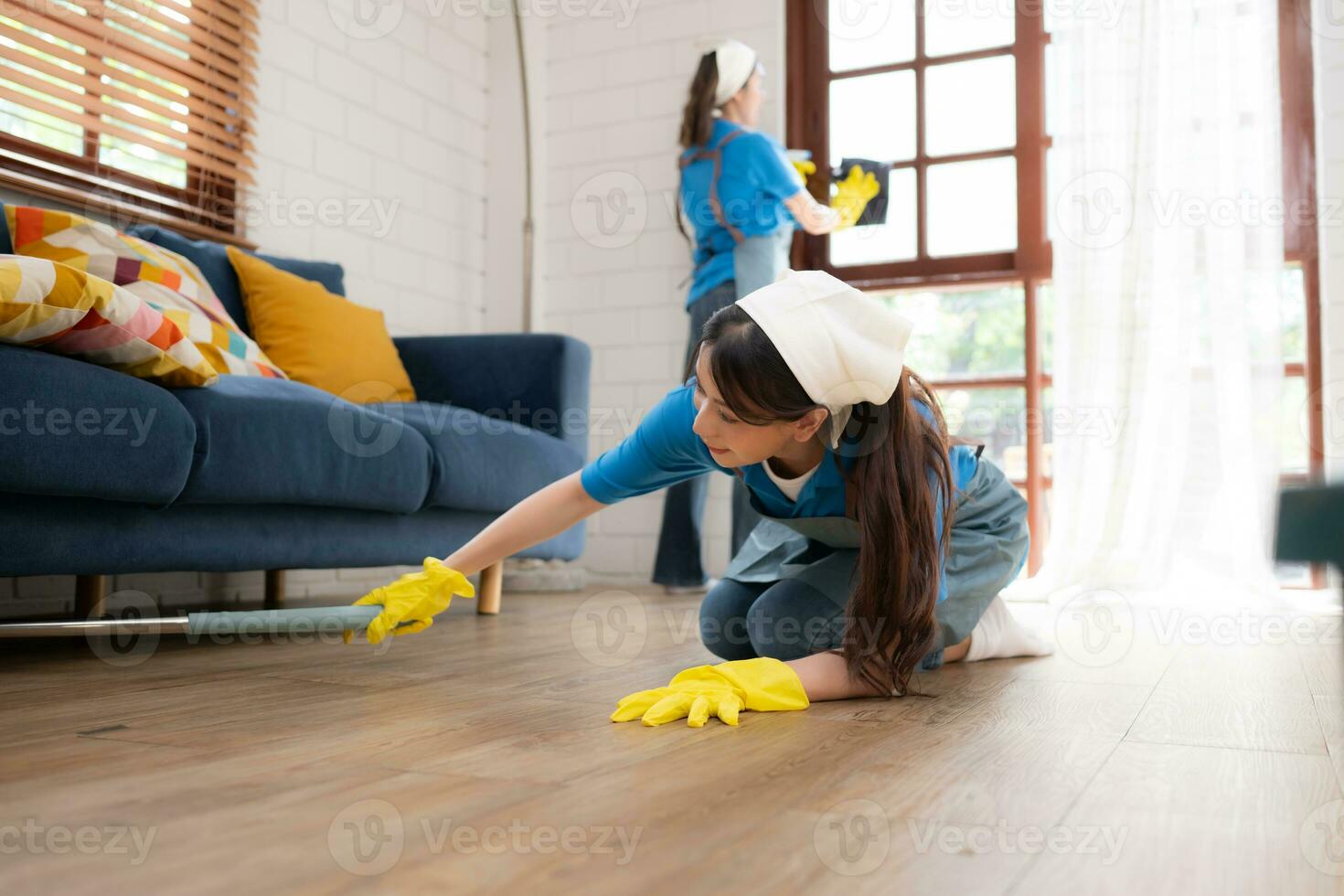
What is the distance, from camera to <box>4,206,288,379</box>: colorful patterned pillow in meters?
1.93

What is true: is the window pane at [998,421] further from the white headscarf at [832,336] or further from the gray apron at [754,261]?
the white headscarf at [832,336]

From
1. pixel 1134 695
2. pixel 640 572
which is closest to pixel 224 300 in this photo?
pixel 640 572

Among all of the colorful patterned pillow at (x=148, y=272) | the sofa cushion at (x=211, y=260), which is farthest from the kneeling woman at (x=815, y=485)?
the sofa cushion at (x=211, y=260)

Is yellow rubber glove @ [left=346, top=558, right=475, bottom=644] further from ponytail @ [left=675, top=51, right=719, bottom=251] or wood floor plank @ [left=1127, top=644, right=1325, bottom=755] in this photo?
ponytail @ [left=675, top=51, right=719, bottom=251]

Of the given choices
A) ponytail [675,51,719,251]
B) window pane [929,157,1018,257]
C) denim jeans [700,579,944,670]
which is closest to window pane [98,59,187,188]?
ponytail [675,51,719,251]

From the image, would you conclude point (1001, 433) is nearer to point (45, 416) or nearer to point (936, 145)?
point (936, 145)

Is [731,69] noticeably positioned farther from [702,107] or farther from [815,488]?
[815,488]

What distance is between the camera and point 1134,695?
1405mm

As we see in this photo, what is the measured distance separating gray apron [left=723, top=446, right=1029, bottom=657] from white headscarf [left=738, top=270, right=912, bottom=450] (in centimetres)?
26

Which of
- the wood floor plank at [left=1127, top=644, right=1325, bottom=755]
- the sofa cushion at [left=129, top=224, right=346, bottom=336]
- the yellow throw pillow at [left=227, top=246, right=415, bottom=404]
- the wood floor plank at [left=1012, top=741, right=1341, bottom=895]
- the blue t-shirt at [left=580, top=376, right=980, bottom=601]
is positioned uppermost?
the sofa cushion at [left=129, top=224, right=346, bottom=336]

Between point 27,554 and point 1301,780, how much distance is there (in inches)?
57.3

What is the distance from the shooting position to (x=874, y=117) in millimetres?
3590

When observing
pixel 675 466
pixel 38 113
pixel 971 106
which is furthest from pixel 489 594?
pixel 971 106

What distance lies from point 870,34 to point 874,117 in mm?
270
